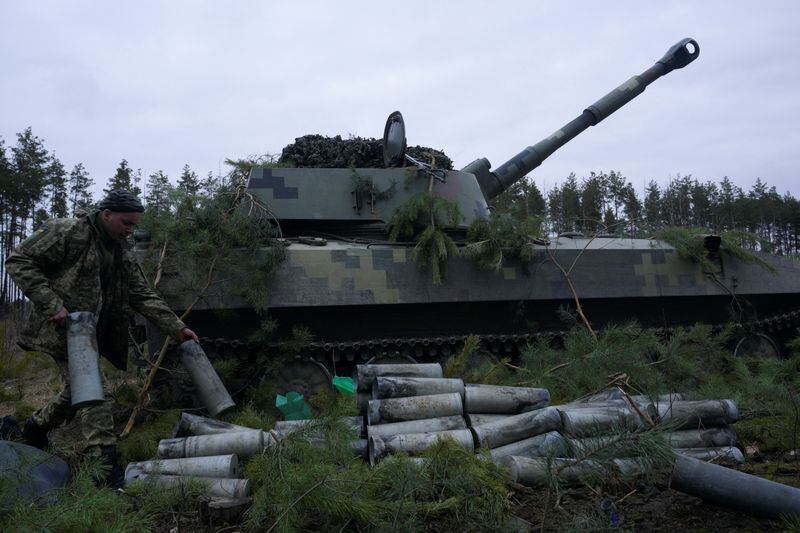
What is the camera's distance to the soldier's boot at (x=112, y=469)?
3.96 m

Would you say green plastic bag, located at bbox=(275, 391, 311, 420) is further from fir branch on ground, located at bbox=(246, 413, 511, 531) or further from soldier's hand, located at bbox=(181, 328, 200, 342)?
fir branch on ground, located at bbox=(246, 413, 511, 531)

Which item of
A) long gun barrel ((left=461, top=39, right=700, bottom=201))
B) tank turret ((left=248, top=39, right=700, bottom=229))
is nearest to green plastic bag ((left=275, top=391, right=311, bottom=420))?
tank turret ((left=248, top=39, right=700, bottom=229))

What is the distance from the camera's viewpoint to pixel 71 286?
14.5ft

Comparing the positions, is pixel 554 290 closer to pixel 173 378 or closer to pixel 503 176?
pixel 503 176

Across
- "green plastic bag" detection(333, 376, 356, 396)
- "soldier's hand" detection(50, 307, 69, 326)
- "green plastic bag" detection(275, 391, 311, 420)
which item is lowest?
"green plastic bag" detection(275, 391, 311, 420)

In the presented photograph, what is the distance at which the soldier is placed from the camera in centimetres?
413

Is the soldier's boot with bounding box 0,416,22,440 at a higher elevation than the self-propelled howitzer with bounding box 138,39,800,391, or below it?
below

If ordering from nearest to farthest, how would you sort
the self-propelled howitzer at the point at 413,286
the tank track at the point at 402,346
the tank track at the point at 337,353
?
the tank track at the point at 337,353, the tank track at the point at 402,346, the self-propelled howitzer at the point at 413,286

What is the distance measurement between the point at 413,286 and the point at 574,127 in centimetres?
437

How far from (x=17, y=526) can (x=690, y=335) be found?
5.53 meters

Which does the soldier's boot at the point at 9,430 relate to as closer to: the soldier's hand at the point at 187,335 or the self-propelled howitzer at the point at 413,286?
the soldier's hand at the point at 187,335

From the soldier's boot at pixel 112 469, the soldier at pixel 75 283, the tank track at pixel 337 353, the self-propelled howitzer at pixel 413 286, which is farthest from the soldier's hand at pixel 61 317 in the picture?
the self-propelled howitzer at pixel 413 286

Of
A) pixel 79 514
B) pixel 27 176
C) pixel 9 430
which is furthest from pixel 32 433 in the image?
pixel 27 176

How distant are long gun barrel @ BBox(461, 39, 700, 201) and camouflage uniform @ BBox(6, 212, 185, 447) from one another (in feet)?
18.8
